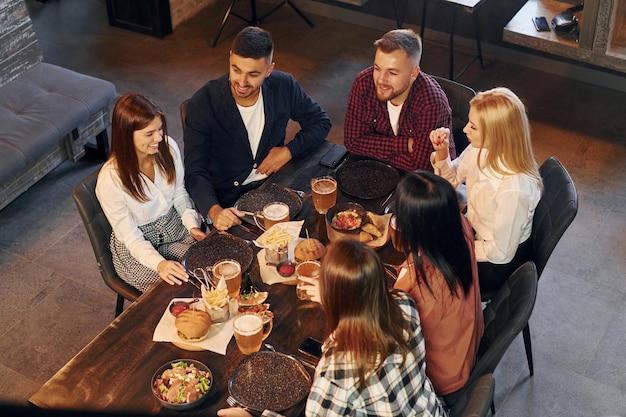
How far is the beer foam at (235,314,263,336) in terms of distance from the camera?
211 cm

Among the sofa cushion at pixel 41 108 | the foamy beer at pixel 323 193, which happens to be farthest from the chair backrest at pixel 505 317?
the sofa cushion at pixel 41 108

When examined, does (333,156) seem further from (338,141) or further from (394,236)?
(338,141)

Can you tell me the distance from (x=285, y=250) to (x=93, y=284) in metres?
1.54

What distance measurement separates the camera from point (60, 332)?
3.37 meters

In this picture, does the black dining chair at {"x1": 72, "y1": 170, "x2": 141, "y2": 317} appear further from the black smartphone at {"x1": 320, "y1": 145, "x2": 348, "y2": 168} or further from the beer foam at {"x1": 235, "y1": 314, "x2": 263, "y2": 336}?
the black smartphone at {"x1": 320, "y1": 145, "x2": 348, "y2": 168}

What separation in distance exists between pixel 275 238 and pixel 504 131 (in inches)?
33.9

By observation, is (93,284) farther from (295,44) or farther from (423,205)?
(295,44)

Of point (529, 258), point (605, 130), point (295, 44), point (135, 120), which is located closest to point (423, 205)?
point (529, 258)

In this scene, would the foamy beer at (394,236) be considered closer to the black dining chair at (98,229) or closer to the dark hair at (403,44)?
the dark hair at (403,44)

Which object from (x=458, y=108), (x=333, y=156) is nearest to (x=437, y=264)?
(x=333, y=156)

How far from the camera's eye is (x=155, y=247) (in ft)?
9.45

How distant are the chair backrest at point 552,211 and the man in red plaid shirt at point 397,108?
42 cm

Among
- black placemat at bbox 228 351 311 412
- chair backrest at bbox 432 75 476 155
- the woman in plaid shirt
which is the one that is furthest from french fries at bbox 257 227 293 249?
chair backrest at bbox 432 75 476 155

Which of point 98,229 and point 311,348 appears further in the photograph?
point 98,229
